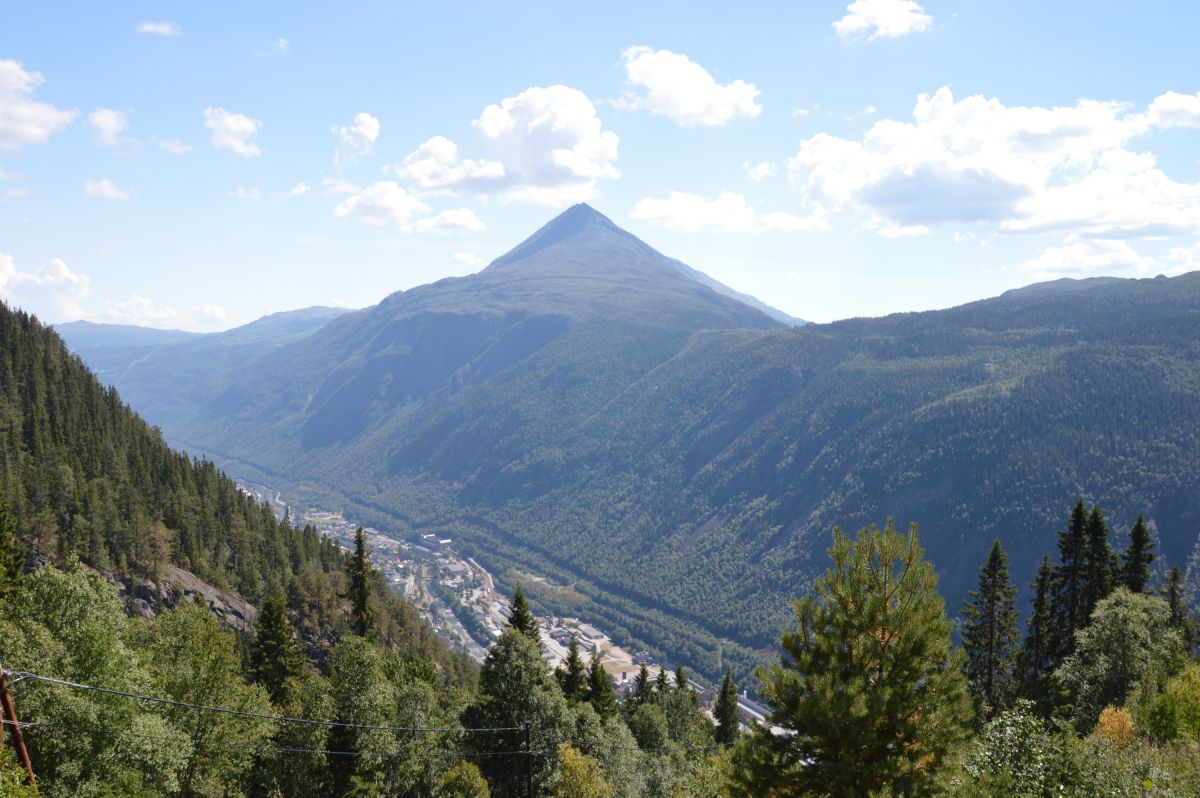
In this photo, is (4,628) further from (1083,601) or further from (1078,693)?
(1083,601)

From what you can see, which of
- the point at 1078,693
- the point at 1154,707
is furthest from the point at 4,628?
the point at 1078,693

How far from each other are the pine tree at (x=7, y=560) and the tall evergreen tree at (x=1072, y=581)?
68599mm

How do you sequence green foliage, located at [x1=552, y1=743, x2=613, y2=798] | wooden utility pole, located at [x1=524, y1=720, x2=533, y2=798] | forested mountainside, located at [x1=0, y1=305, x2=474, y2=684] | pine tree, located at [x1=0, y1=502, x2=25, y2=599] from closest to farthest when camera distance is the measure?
green foliage, located at [x1=552, y1=743, x2=613, y2=798] < wooden utility pole, located at [x1=524, y1=720, x2=533, y2=798] < pine tree, located at [x1=0, y1=502, x2=25, y2=599] < forested mountainside, located at [x1=0, y1=305, x2=474, y2=684]

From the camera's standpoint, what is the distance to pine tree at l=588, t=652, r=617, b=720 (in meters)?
52.8

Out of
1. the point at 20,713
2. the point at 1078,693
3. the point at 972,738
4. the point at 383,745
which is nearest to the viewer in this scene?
the point at 972,738

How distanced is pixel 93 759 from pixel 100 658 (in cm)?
397

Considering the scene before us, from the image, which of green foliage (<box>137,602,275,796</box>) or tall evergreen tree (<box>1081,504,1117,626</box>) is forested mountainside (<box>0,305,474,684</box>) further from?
tall evergreen tree (<box>1081,504,1117,626</box>)

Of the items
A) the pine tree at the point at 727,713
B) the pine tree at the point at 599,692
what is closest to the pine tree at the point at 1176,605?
the pine tree at the point at 599,692

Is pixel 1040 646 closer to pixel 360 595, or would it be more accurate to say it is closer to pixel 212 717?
pixel 360 595

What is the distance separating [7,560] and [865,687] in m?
46.9

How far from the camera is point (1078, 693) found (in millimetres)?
42719

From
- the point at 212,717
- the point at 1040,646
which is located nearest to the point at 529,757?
the point at 212,717

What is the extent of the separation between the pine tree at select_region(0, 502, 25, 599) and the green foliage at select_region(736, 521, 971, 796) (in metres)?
40.1

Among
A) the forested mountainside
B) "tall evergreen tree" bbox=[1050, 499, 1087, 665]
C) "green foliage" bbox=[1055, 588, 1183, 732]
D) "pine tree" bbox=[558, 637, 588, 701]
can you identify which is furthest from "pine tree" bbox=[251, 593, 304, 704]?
"tall evergreen tree" bbox=[1050, 499, 1087, 665]
